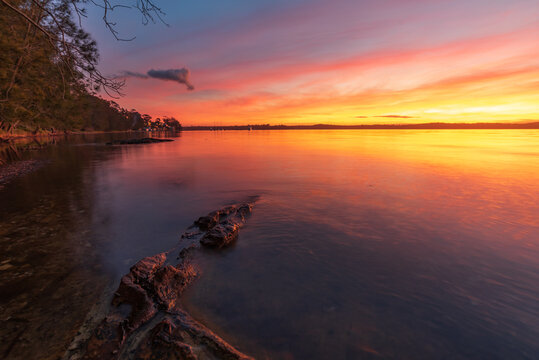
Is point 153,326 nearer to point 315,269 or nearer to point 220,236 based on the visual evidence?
point 220,236

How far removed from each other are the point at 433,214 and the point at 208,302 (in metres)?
11.1

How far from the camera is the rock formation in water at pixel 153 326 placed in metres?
3.46

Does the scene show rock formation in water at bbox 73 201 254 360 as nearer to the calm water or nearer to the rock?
the calm water

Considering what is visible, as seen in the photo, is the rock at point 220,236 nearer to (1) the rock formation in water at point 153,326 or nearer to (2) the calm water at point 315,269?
(2) the calm water at point 315,269

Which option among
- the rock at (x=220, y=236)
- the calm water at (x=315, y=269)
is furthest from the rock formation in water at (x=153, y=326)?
the rock at (x=220, y=236)

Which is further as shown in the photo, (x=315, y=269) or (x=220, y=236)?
(x=220, y=236)

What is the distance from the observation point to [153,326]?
13.3 feet

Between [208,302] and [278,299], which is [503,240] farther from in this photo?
[208,302]

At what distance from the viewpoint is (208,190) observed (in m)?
15.3

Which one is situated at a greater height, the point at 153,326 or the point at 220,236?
the point at 220,236

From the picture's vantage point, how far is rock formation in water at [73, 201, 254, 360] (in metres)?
3.46

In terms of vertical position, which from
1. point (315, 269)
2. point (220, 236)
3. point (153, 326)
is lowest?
point (315, 269)

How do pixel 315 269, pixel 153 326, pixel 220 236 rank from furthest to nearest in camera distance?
pixel 220 236, pixel 315 269, pixel 153 326

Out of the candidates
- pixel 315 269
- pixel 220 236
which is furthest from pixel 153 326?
pixel 315 269
